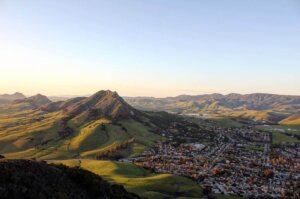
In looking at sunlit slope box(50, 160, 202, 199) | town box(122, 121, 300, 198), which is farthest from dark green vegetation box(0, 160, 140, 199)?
town box(122, 121, 300, 198)

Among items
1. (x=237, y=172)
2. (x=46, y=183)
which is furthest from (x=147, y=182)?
(x=46, y=183)

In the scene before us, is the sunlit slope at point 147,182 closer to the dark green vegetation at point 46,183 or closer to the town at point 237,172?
the town at point 237,172

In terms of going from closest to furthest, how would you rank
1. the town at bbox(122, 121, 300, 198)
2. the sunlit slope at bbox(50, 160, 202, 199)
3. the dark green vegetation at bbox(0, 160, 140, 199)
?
1. the dark green vegetation at bbox(0, 160, 140, 199)
2. the sunlit slope at bbox(50, 160, 202, 199)
3. the town at bbox(122, 121, 300, 198)

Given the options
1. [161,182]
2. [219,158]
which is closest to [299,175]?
[219,158]

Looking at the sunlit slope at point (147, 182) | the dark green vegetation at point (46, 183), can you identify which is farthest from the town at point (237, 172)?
the dark green vegetation at point (46, 183)

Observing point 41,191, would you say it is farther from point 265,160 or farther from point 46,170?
point 265,160

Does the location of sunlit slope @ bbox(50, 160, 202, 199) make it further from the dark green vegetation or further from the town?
the dark green vegetation
